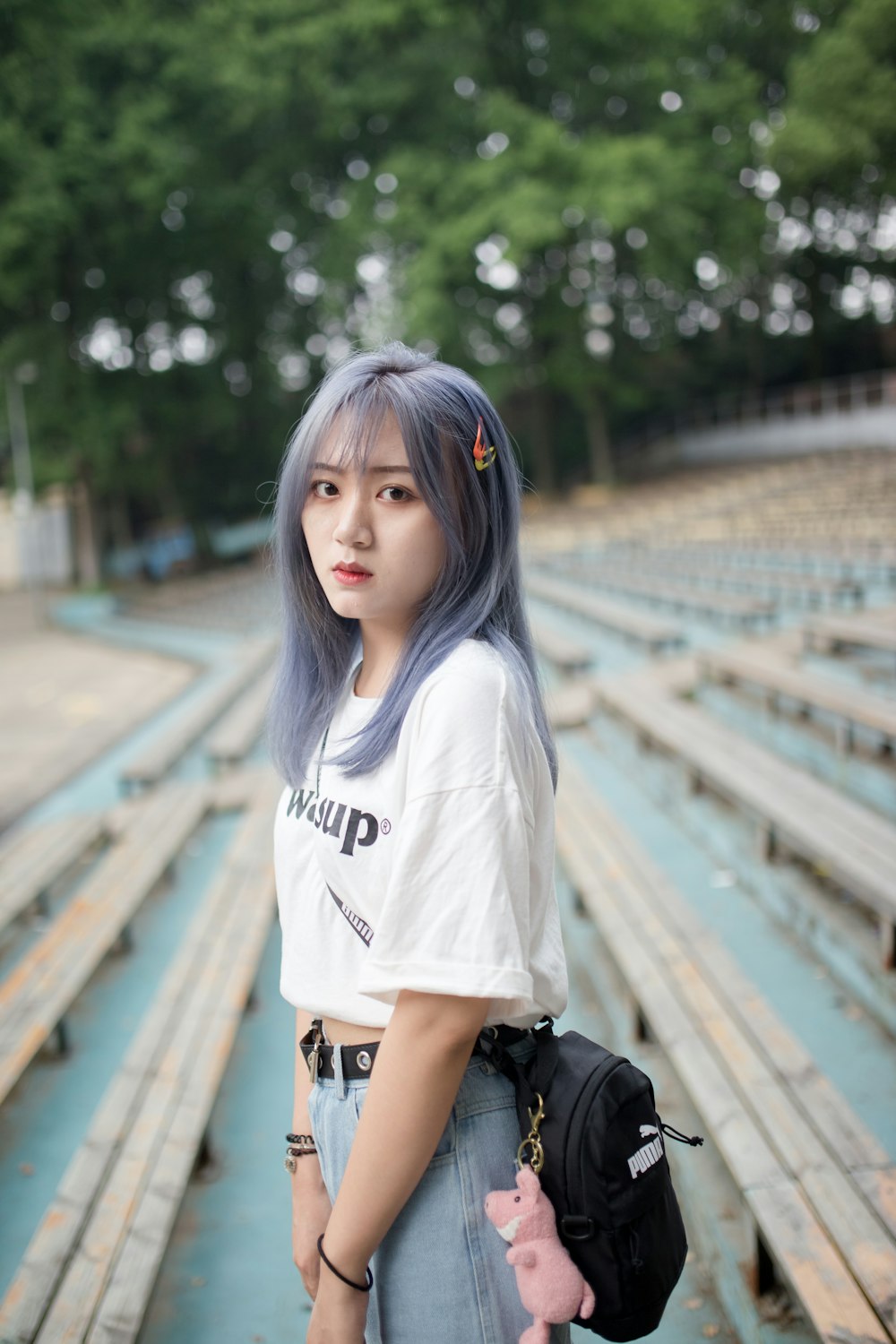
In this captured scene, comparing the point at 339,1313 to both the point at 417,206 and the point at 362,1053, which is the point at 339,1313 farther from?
the point at 417,206

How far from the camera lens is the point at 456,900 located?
0.93m

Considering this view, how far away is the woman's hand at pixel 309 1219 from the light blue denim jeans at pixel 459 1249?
0.14 meters

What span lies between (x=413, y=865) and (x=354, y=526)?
0.38 m

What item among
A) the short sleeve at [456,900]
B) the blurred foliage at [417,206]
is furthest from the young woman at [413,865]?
the blurred foliage at [417,206]

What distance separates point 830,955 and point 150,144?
22028 mm

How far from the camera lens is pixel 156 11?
21719 millimetres

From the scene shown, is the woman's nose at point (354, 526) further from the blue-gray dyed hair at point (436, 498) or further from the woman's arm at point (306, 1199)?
the woman's arm at point (306, 1199)

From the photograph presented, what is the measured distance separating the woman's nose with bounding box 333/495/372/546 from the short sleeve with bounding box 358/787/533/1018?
31 cm

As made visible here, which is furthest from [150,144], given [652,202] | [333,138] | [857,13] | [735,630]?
[735,630]

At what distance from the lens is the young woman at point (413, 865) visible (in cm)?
94

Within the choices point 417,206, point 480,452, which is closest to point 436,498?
point 480,452

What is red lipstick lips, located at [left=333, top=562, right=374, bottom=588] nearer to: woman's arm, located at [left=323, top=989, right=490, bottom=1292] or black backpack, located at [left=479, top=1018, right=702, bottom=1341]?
woman's arm, located at [left=323, top=989, right=490, bottom=1292]

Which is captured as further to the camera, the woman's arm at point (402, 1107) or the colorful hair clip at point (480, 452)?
the colorful hair clip at point (480, 452)

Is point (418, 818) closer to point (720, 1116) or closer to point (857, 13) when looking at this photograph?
point (720, 1116)
